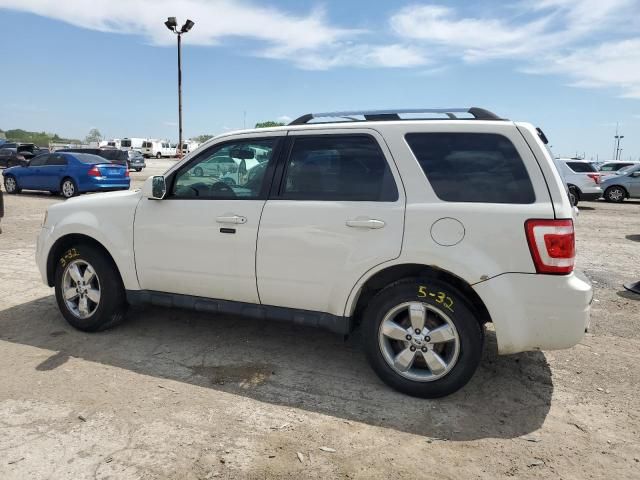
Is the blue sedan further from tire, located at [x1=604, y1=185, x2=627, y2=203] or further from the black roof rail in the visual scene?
tire, located at [x1=604, y1=185, x2=627, y2=203]

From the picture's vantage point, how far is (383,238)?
329cm

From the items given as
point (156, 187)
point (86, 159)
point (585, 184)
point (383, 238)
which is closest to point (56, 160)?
point (86, 159)

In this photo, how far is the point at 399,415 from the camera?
3.15m

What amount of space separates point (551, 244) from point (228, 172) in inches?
96.7

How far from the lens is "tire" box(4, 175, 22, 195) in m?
17.3

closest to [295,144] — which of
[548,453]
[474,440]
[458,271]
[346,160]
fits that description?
[346,160]

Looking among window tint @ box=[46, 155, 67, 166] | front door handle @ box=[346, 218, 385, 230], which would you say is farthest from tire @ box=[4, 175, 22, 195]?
front door handle @ box=[346, 218, 385, 230]

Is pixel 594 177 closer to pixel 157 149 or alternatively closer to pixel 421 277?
pixel 421 277

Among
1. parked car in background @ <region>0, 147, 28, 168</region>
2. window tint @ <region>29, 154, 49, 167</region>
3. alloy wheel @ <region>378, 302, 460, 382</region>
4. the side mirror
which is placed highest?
parked car in background @ <region>0, 147, 28, 168</region>

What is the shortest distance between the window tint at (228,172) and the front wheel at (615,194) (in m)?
20.0

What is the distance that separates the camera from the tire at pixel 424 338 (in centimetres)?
319

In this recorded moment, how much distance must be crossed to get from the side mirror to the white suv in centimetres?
1

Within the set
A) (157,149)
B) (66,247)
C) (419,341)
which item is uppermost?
(157,149)

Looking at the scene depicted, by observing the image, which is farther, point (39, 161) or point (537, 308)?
point (39, 161)
